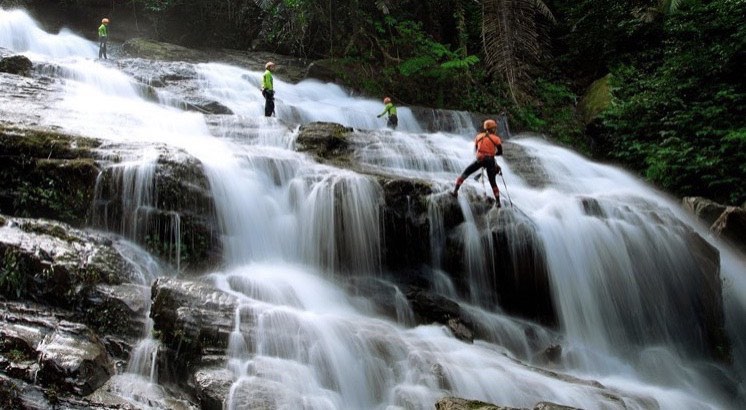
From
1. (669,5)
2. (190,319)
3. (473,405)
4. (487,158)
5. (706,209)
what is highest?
(669,5)

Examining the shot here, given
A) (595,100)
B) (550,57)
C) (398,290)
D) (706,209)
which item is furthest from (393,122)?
(550,57)

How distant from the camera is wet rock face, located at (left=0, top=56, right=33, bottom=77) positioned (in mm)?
12109

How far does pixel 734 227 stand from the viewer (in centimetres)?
1016

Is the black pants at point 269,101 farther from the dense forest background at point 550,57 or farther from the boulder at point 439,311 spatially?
the boulder at point 439,311

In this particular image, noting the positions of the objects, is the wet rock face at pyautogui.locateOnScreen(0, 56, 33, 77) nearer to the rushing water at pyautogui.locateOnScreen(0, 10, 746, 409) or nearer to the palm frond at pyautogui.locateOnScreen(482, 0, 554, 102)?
the rushing water at pyautogui.locateOnScreen(0, 10, 746, 409)

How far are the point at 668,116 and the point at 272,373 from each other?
42.6 ft

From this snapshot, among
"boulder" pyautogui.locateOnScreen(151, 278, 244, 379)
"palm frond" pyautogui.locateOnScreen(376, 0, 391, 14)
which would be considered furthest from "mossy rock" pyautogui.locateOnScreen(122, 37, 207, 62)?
"boulder" pyautogui.locateOnScreen(151, 278, 244, 379)

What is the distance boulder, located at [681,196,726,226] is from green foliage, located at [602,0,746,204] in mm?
1101

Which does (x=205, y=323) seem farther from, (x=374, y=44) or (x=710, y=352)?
(x=374, y=44)

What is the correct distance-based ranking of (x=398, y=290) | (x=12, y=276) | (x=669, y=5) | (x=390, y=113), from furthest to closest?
(x=669, y=5), (x=390, y=113), (x=398, y=290), (x=12, y=276)

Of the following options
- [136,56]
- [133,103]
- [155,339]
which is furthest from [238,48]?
[155,339]

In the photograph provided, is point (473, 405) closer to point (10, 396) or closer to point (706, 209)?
point (10, 396)

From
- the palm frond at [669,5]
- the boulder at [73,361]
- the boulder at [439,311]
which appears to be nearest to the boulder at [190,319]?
the boulder at [73,361]

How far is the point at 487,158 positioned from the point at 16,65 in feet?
35.7
